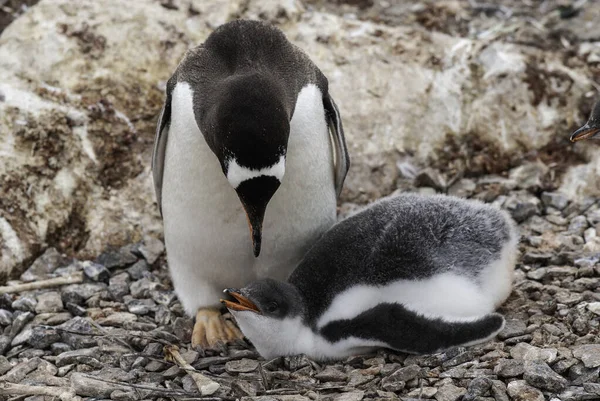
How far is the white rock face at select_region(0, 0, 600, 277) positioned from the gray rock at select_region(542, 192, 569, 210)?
0.60ft

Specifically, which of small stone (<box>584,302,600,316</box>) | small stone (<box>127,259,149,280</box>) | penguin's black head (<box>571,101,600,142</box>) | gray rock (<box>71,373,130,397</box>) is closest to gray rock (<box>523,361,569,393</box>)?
small stone (<box>584,302,600,316</box>)

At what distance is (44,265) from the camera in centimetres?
517

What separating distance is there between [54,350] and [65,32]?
249 centimetres

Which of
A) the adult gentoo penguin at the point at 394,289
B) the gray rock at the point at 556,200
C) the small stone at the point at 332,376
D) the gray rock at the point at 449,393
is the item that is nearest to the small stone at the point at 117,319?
the adult gentoo penguin at the point at 394,289

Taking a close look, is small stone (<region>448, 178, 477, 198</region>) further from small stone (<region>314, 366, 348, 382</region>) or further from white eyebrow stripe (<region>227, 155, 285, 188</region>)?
white eyebrow stripe (<region>227, 155, 285, 188</region>)

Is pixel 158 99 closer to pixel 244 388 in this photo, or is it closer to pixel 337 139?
pixel 337 139

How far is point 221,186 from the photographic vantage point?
13.8 feet

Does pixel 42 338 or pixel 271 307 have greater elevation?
pixel 271 307

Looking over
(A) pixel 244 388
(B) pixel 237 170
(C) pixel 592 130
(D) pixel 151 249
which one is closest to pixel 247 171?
(B) pixel 237 170

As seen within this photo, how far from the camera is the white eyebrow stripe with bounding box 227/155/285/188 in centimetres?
356

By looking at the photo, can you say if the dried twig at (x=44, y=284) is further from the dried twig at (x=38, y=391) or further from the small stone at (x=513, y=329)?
the small stone at (x=513, y=329)

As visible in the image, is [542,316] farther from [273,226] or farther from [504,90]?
[504,90]

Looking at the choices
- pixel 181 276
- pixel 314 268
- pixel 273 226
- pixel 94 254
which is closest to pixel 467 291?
pixel 314 268

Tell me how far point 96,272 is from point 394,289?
76.6 inches
